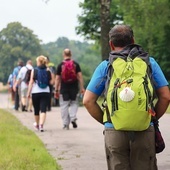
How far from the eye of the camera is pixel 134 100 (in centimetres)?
551

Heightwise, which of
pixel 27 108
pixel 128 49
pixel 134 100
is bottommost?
pixel 27 108

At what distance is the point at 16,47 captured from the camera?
11562 centimetres

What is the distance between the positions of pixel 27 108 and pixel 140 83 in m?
18.9

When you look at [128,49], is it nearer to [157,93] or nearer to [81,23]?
[157,93]

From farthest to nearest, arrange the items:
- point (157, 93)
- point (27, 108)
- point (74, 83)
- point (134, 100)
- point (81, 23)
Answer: point (81, 23) < point (27, 108) < point (74, 83) < point (157, 93) < point (134, 100)

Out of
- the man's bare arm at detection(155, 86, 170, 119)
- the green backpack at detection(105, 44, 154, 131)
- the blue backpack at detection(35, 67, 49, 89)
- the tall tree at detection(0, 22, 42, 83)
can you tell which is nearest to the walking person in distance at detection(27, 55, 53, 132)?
the blue backpack at detection(35, 67, 49, 89)

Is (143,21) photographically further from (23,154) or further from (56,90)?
(23,154)

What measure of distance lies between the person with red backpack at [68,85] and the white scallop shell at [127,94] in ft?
31.8

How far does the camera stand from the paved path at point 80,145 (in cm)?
976

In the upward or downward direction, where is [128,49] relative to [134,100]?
upward

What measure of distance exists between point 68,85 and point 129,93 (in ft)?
32.9

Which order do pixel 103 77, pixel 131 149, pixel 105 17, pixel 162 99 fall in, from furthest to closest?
pixel 105 17 → pixel 162 99 → pixel 103 77 → pixel 131 149

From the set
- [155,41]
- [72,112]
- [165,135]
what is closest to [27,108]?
[72,112]

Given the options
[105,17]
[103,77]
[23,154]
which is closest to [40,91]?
[23,154]
